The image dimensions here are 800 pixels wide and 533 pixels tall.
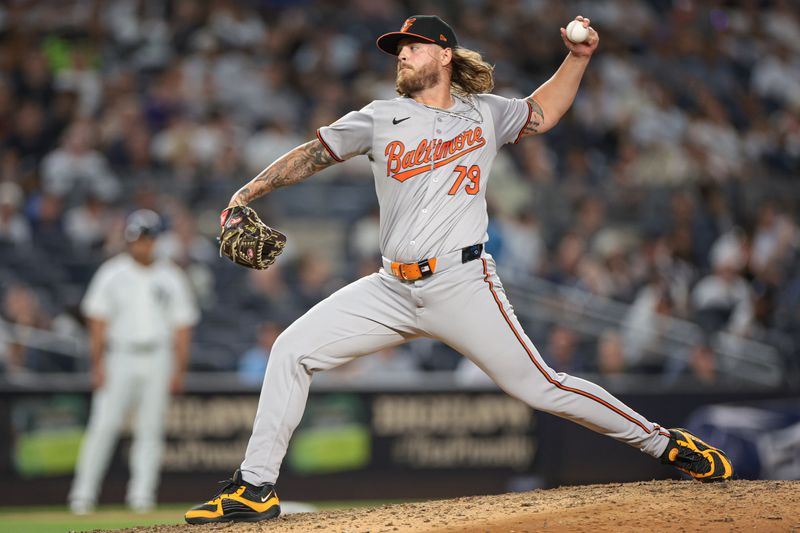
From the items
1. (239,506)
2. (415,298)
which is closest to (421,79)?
(415,298)

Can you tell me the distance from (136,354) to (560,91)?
5.00 m

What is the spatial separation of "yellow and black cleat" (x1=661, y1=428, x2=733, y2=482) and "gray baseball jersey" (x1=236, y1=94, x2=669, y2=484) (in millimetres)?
595

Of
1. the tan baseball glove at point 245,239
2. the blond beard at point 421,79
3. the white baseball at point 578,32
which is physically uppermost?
the white baseball at point 578,32

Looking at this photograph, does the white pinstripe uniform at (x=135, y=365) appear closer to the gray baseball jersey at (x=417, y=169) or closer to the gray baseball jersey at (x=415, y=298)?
the gray baseball jersey at (x=415, y=298)

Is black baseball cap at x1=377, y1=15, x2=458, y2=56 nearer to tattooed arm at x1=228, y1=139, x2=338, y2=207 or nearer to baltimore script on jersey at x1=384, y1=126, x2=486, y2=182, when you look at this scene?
baltimore script on jersey at x1=384, y1=126, x2=486, y2=182

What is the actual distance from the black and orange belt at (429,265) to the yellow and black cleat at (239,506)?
1.06 metres

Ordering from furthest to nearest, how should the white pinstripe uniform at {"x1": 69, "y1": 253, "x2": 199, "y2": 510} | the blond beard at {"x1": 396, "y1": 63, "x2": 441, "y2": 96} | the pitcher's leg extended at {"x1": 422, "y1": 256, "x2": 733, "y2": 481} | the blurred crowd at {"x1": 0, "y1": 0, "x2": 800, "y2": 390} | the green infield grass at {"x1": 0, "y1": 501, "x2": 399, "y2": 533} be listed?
the blurred crowd at {"x1": 0, "y1": 0, "x2": 800, "y2": 390} → the white pinstripe uniform at {"x1": 69, "y1": 253, "x2": 199, "y2": 510} → the green infield grass at {"x1": 0, "y1": 501, "x2": 399, "y2": 533} → the blond beard at {"x1": 396, "y1": 63, "x2": 441, "y2": 96} → the pitcher's leg extended at {"x1": 422, "y1": 256, "x2": 733, "y2": 481}

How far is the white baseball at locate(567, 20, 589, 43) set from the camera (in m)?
4.93

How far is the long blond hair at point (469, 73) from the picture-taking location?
482cm

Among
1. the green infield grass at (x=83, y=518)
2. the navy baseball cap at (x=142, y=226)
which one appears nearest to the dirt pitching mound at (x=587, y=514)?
the green infield grass at (x=83, y=518)

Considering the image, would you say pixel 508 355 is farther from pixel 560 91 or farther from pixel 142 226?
pixel 142 226

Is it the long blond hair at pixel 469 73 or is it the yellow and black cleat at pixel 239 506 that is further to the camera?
the long blond hair at pixel 469 73

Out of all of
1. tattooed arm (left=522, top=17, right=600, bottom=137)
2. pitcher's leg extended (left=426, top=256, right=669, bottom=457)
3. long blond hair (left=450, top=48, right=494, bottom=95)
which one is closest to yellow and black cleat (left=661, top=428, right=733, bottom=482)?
pitcher's leg extended (left=426, top=256, right=669, bottom=457)

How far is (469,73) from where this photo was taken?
4871 millimetres
